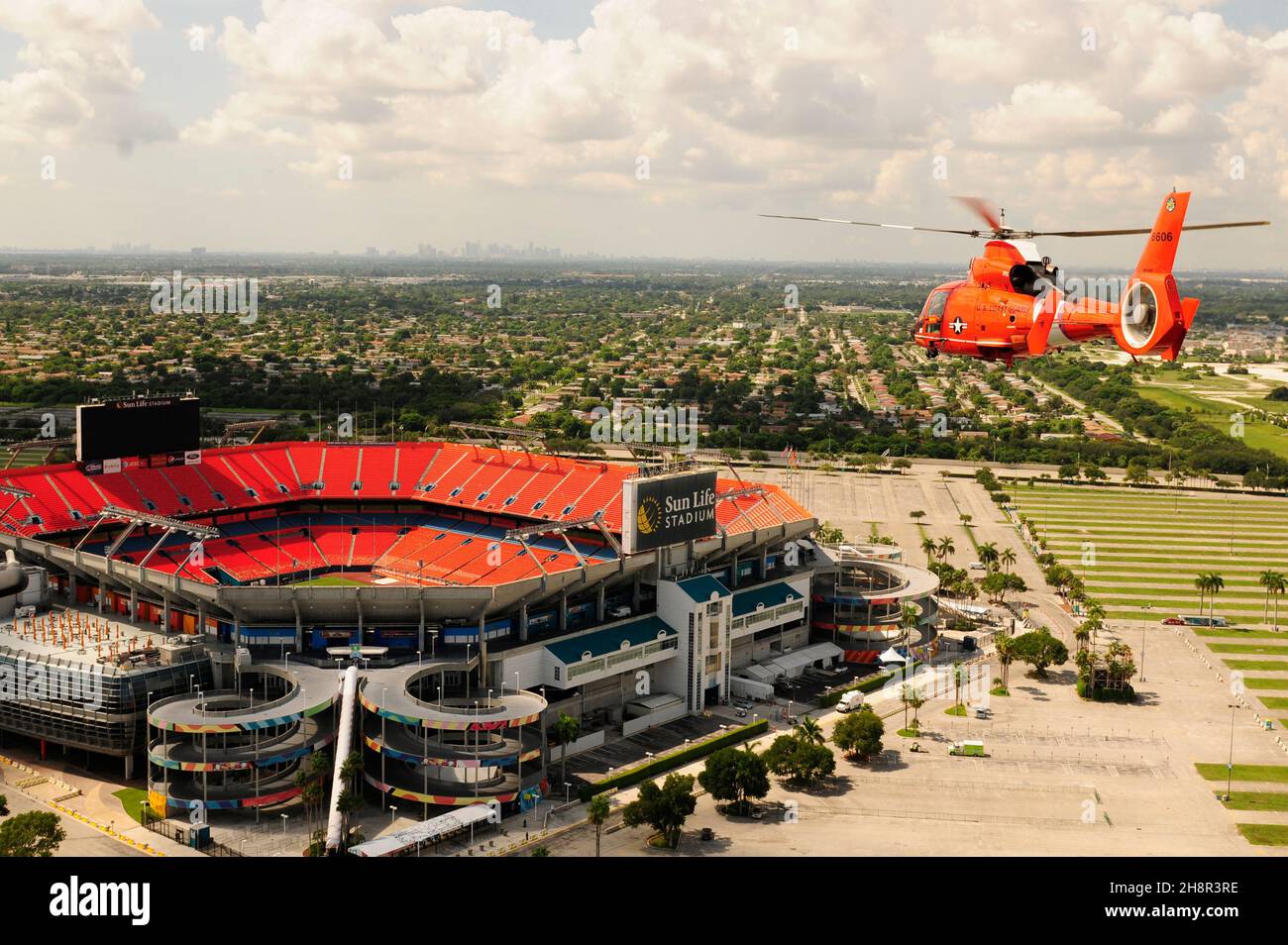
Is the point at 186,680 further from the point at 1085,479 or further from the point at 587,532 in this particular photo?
the point at 1085,479

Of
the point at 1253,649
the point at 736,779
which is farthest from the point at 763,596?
the point at 1253,649

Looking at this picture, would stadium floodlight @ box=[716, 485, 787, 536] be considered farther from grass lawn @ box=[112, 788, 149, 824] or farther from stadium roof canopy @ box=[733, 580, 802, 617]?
grass lawn @ box=[112, 788, 149, 824]

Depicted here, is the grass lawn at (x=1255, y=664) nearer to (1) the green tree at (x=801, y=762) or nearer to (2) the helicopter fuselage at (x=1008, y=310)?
(1) the green tree at (x=801, y=762)

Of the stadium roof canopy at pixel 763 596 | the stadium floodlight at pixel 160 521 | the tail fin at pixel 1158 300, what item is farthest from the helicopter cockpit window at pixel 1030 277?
the stadium floodlight at pixel 160 521

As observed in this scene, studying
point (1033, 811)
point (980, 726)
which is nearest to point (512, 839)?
point (1033, 811)

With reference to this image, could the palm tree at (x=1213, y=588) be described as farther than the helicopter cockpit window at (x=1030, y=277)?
Yes

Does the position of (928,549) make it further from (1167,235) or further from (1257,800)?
(1167,235)
